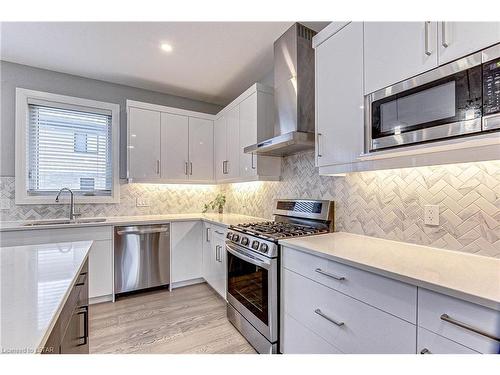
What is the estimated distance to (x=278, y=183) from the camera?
2.70 meters

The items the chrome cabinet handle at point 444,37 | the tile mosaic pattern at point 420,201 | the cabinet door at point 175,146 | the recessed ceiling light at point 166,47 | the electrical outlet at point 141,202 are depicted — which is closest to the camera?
the chrome cabinet handle at point 444,37

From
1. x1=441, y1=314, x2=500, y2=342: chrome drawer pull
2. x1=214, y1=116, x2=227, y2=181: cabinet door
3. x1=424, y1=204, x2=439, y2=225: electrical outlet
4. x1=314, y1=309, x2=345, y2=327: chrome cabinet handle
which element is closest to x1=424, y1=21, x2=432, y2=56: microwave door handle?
x1=424, y1=204, x2=439, y2=225: electrical outlet

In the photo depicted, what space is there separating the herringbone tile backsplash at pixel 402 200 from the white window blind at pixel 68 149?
9.9 inches

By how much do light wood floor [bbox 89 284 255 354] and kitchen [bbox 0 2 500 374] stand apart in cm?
2

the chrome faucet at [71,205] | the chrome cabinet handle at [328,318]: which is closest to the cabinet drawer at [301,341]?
the chrome cabinet handle at [328,318]

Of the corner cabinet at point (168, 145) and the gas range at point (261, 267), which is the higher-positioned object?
the corner cabinet at point (168, 145)

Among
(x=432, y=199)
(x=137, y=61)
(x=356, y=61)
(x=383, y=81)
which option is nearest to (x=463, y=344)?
(x=432, y=199)

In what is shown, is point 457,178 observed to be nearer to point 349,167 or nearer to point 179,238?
point 349,167

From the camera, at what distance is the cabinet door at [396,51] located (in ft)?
3.76

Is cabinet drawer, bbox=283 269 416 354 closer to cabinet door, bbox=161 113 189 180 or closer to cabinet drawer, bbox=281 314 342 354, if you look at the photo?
cabinet drawer, bbox=281 314 342 354

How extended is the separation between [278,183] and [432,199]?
1.51m

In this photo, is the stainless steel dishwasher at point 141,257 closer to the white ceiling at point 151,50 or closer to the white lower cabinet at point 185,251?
the white lower cabinet at point 185,251

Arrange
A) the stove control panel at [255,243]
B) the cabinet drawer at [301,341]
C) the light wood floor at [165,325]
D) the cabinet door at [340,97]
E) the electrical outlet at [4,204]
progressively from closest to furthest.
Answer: the cabinet drawer at [301,341] → the cabinet door at [340,97] → the stove control panel at [255,243] → the light wood floor at [165,325] → the electrical outlet at [4,204]

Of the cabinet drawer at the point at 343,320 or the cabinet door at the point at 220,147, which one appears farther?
the cabinet door at the point at 220,147
